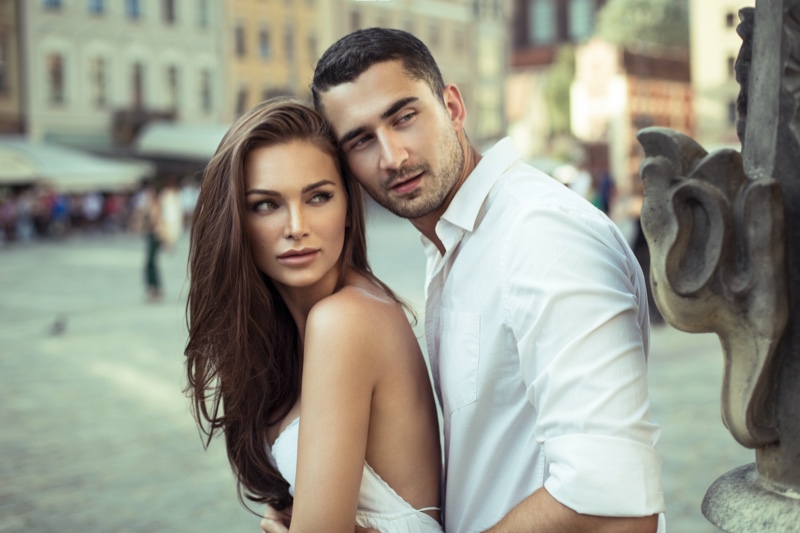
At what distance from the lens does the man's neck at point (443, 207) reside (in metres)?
2.26

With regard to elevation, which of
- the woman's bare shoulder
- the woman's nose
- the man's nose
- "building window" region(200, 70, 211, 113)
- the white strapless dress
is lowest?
the white strapless dress

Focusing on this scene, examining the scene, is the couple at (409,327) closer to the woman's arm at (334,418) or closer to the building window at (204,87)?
the woman's arm at (334,418)

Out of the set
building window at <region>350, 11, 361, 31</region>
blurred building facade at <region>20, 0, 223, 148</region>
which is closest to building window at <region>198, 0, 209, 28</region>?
blurred building facade at <region>20, 0, 223, 148</region>

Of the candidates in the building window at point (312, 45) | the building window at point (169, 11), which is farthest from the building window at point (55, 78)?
the building window at point (312, 45)

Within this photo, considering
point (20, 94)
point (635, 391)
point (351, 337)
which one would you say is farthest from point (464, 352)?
point (20, 94)

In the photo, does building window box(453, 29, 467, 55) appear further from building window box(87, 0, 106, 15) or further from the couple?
the couple

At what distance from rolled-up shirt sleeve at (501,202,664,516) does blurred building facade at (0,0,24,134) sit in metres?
37.2

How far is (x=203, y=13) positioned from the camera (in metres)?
43.7

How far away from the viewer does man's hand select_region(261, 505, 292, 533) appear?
227cm

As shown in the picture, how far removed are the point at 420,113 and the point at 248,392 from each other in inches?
31.1

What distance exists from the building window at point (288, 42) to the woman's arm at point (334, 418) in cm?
4648

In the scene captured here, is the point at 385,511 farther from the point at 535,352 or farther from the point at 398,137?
the point at 398,137

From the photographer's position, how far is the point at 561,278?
1722 millimetres

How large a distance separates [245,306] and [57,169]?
31013 millimetres
